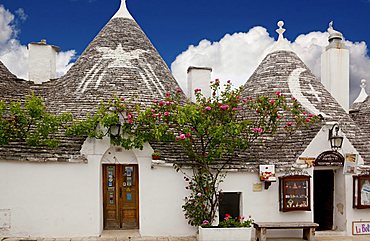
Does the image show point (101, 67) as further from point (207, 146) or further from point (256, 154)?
point (256, 154)

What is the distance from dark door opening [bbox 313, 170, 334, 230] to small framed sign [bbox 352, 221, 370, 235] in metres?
0.76

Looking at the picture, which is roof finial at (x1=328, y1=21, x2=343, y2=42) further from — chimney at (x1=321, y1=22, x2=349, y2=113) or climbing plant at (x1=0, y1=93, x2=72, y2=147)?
climbing plant at (x1=0, y1=93, x2=72, y2=147)

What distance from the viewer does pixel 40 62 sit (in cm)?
1472

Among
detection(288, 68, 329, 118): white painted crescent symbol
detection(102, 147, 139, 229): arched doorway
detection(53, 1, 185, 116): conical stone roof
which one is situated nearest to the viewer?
detection(102, 147, 139, 229): arched doorway

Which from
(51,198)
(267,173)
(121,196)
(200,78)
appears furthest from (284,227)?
(200,78)

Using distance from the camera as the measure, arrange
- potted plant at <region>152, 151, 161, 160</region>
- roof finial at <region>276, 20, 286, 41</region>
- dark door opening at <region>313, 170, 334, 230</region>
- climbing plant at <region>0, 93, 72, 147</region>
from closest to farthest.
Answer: climbing plant at <region>0, 93, 72, 147</region>
potted plant at <region>152, 151, 161, 160</region>
dark door opening at <region>313, 170, 334, 230</region>
roof finial at <region>276, 20, 286, 41</region>

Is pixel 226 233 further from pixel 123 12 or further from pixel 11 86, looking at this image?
pixel 123 12

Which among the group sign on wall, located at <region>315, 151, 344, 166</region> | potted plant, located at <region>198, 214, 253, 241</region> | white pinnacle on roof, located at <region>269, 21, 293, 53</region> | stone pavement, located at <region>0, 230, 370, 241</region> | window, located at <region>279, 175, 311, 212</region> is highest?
white pinnacle on roof, located at <region>269, 21, 293, 53</region>

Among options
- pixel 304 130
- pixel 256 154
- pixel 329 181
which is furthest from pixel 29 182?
pixel 329 181

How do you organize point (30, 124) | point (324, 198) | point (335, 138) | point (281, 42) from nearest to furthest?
point (30, 124) → point (335, 138) → point (324, 198) → point (281, 42)

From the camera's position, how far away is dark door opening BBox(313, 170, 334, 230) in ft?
39.4

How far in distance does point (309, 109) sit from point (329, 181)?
2.32 metres

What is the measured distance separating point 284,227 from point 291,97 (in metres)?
4.43

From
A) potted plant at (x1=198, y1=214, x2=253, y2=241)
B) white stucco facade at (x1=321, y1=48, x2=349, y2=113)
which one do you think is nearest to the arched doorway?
potted plant at (x1=198, y1=214, x2=253, y2=241)
